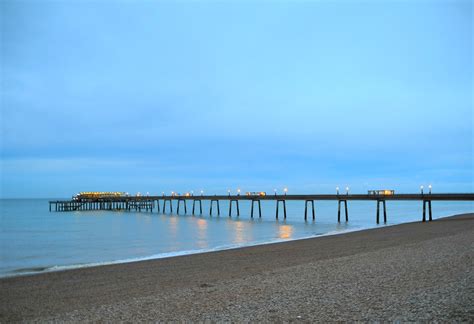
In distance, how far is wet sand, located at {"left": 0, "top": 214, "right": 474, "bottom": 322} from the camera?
7566 millimetres

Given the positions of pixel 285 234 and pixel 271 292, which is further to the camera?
pixel 285 234

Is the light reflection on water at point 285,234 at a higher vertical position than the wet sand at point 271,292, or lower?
lower

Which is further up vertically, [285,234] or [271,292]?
[271,292]

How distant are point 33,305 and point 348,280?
7716 millimetres

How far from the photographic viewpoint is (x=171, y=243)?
30625 mm

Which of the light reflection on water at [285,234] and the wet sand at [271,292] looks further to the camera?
the light reflection on water at [285,234]

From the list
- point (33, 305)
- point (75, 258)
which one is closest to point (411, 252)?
point (33, 305)

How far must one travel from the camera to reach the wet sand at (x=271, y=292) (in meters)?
7.57

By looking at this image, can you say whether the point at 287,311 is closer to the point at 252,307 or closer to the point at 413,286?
the point at 252,307

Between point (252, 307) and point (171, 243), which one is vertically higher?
point (252, 307)

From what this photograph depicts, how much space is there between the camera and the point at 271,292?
30.8 feet

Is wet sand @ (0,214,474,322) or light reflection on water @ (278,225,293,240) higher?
wet sand @ (0,214,474,322)

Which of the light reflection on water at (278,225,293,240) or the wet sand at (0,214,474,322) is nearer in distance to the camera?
the wet sand at (0,214,474,322)

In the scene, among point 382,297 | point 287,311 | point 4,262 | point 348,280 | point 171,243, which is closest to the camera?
point 287,311
